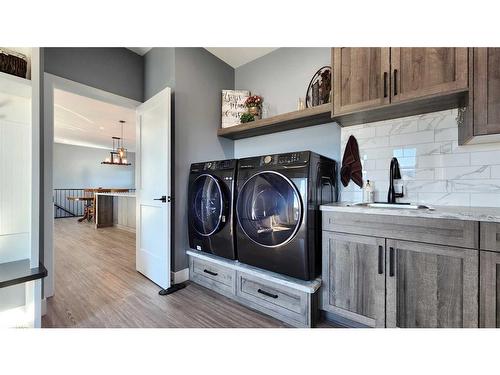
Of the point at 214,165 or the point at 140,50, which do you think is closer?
the point at 214,165

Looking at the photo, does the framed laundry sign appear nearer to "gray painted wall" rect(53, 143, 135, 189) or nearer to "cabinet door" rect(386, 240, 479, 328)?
"cabinet door" rect(386, 240, 479, 328)

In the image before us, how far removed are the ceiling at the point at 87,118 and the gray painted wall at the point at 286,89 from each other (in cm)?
263

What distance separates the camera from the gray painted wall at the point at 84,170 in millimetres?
8367

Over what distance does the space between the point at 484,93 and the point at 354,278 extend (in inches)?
52.8

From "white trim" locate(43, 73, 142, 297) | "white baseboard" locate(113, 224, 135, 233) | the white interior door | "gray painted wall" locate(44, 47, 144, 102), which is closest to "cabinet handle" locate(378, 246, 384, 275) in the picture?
the white interior door

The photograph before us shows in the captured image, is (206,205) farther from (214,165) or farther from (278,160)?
(278,160)

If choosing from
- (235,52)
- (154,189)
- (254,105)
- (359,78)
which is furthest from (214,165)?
(235,52)

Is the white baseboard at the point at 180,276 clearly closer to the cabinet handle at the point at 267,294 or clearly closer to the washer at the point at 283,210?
the washer at the point at 283,210

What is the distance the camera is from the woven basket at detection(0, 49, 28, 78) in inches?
45.5

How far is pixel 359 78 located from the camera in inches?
60.0

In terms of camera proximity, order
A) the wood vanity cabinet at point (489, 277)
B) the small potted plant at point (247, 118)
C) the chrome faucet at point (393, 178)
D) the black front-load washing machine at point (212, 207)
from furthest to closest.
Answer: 1. the small potted plant at point (247, 118)
2. the black front-load washing machine at point (212, 207)
3. the chrome faucet at point (393, 178)
4. the wood vanity cabinet at point (489, 277)

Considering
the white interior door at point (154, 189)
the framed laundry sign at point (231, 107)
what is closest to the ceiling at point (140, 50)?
the white interior door at point (154, 189)
